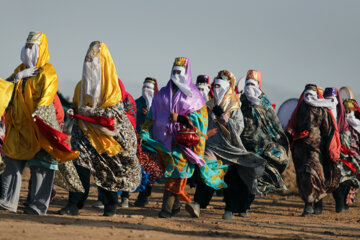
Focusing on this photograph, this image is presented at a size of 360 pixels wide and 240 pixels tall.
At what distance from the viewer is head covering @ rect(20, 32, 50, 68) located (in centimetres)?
945

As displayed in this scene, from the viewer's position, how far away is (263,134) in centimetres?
1165

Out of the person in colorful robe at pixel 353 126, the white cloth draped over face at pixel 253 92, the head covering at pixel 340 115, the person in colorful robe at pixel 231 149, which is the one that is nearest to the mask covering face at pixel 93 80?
the person in colorful robe at pixel 231 149

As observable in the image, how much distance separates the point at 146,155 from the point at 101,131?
4.32 feet

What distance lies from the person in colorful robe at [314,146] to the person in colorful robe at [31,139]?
4544 mm

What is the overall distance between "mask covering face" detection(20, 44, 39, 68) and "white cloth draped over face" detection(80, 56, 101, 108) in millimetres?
637

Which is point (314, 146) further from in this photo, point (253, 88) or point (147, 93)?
point (147, 93)

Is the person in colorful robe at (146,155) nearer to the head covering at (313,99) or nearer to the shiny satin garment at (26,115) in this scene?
the shiny satin garment at (26,115)

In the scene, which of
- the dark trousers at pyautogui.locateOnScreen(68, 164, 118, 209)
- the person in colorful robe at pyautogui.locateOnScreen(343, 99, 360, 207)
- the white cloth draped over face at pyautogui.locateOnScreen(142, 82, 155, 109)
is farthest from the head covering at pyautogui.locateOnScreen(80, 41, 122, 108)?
the person in colorful robe at pyautogui.locateOnScreen(343, 99, 360, 207)

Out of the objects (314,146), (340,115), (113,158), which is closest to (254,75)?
(314,146)

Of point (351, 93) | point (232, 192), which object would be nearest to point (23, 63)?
point (232, 192)

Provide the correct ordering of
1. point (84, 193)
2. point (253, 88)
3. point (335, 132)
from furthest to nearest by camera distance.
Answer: point (335, 132) < point (253, 88) < point (84, 193)

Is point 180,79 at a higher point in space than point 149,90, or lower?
higher

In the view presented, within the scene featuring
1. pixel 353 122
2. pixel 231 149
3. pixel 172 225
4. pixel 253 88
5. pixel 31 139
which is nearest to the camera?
pixel 172 225

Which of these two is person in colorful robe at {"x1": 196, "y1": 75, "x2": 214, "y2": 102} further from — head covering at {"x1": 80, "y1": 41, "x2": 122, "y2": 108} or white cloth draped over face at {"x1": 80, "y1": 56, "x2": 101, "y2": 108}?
white cloth draped over face at {"x1": 80, "y1": 56, "x2": 101, "y2": 108}
